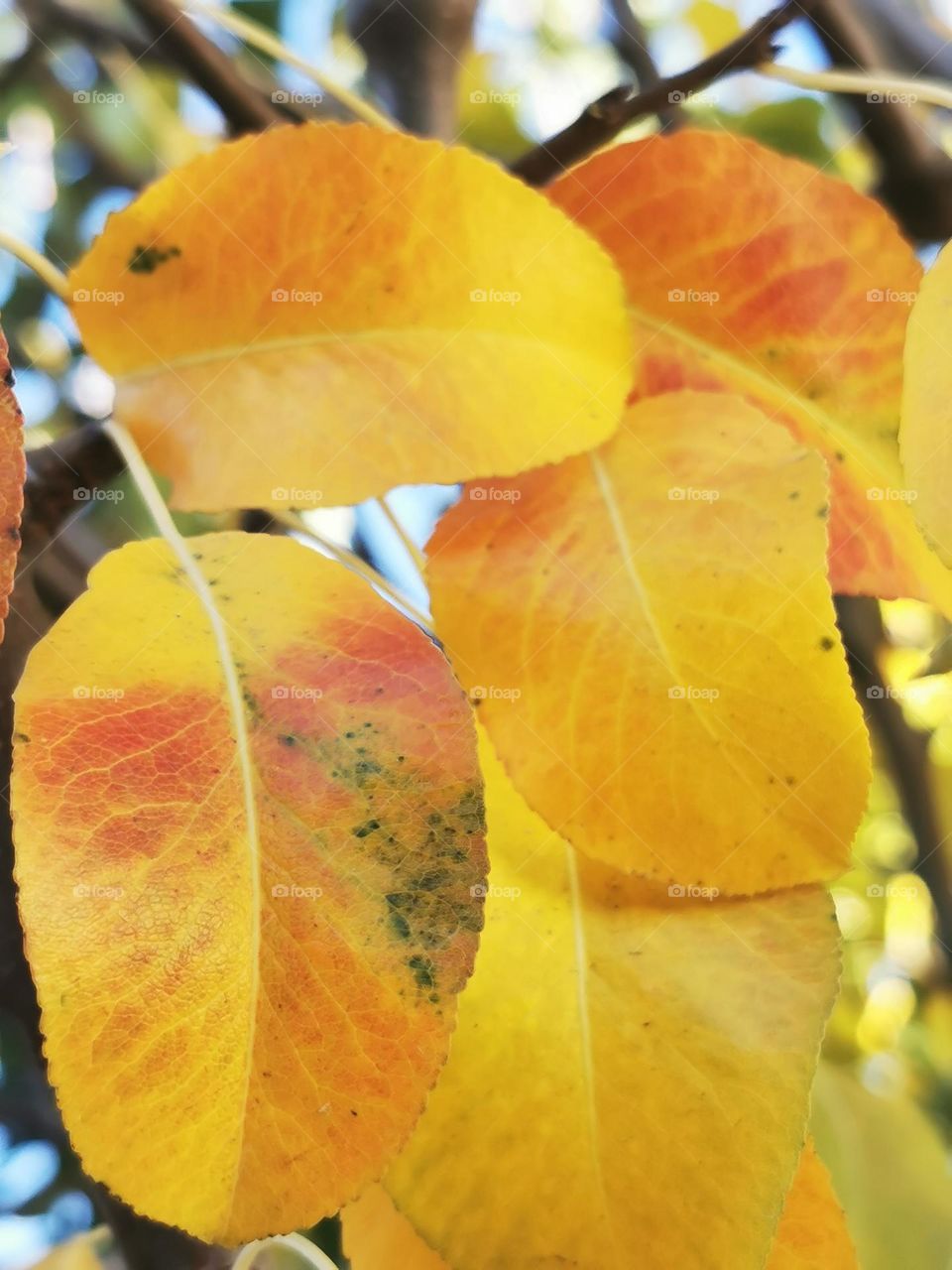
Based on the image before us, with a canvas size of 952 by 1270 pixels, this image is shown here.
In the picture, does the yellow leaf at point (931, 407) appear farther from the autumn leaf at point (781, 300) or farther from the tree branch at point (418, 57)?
the tree branch at point (418, 57)

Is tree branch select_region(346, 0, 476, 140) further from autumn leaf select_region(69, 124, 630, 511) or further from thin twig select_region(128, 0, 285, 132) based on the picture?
autumn leaf select_region(69, 124, 630, 511)

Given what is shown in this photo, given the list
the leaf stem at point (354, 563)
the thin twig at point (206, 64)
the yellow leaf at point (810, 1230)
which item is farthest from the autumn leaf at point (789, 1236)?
the thin twig at point (206, 64)

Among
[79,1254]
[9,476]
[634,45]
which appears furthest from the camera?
[634,45]

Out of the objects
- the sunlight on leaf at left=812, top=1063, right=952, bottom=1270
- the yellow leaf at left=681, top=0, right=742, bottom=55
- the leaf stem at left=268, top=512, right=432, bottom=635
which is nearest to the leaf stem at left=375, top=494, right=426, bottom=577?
the leaf stem at left=268, top=512, right=432, bottom=635

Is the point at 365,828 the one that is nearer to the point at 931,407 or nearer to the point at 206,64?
the point at 931,407

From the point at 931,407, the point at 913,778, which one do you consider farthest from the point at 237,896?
the point at 913,778
